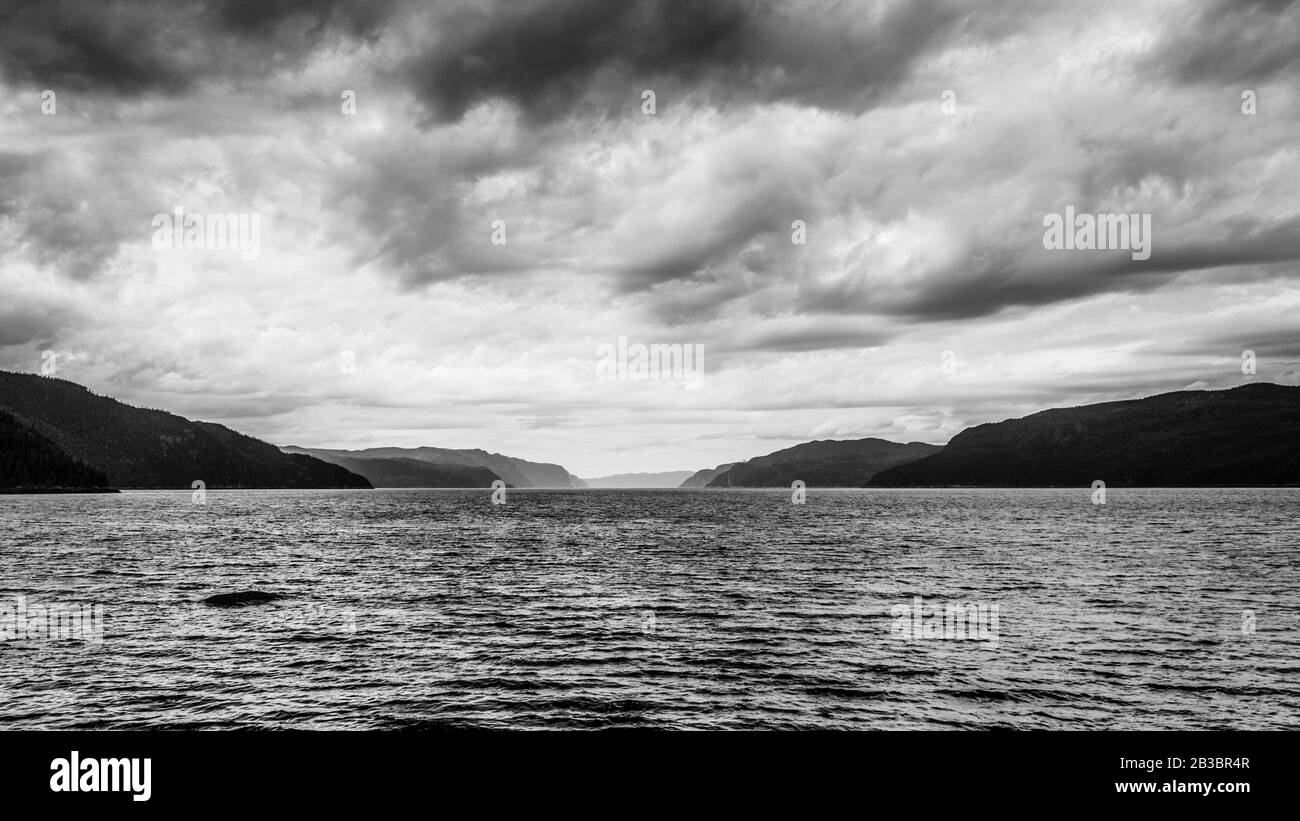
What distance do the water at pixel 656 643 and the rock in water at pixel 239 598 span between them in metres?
1.35

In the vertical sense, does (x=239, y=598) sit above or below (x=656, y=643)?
above

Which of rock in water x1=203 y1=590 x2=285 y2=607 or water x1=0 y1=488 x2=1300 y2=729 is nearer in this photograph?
water x1=0 y1=488 x2=1300 y2=729

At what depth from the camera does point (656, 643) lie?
38.4m

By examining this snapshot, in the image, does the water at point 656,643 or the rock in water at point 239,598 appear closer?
the water at point 656,643

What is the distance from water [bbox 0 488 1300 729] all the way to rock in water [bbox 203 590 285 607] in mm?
1354

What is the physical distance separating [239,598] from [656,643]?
31.1 metres

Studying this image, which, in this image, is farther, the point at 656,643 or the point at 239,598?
the point at 239,598

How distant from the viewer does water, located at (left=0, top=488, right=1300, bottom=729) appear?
27250mm

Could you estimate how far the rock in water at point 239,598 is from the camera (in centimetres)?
4975
